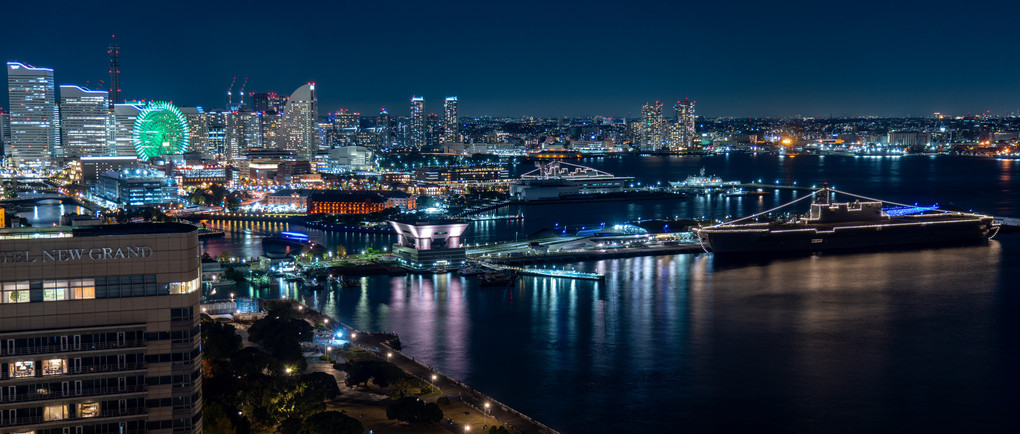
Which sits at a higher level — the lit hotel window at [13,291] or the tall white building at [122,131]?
the tall white building at [122,131]

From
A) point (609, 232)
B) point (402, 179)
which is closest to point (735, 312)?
point (609, 232)

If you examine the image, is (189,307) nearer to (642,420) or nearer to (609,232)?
(642,420)

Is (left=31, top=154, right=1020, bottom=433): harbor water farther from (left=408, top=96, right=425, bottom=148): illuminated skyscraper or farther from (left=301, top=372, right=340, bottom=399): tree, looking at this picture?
(left=408, top=96, right=425, bottom=148): illuminated skyscraper

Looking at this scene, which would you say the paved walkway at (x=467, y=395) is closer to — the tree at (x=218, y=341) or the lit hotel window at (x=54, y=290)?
the tree at (x=218, y=341)

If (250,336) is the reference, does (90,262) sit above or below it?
above

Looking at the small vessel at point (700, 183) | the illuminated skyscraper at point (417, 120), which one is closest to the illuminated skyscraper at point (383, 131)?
the illuminated skyscraper at point (417, 120)

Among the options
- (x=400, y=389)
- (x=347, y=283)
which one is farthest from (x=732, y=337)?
(x=347, y=283)

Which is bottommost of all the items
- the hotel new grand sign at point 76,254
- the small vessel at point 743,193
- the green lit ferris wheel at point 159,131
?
the small vessel at point 743,193
